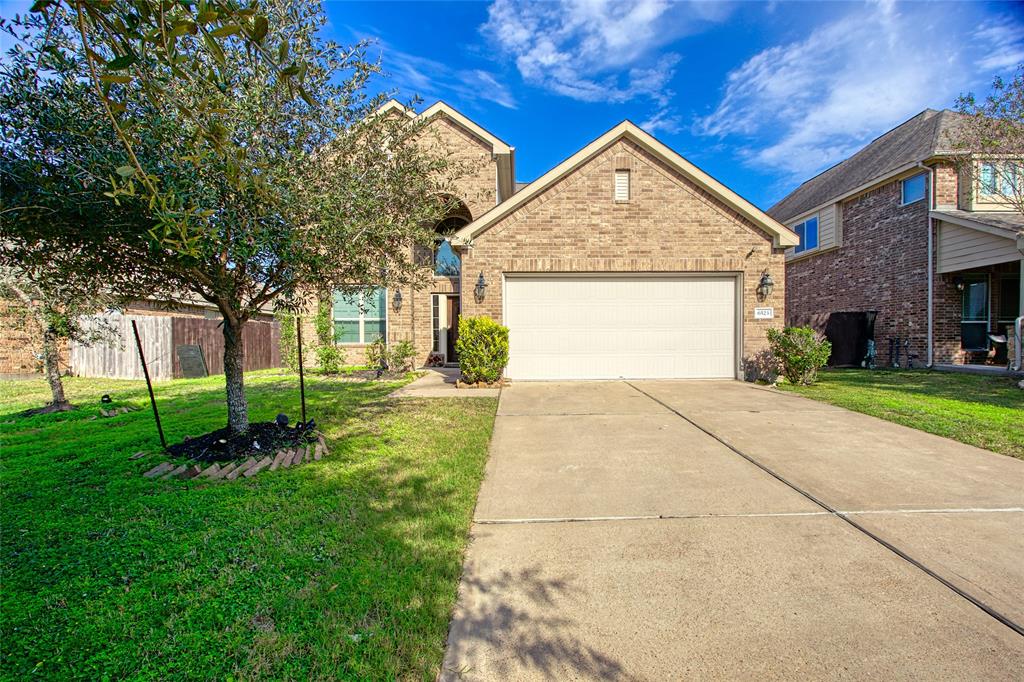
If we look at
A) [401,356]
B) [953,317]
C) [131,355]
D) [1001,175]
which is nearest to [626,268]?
[401,356]

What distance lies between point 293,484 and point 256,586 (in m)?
1.56

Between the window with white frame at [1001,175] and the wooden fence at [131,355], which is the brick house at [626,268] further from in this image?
the wooden fence at [131,355]

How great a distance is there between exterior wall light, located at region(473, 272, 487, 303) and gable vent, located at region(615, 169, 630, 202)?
365 centimetres

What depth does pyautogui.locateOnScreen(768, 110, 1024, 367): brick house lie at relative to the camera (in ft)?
37.8

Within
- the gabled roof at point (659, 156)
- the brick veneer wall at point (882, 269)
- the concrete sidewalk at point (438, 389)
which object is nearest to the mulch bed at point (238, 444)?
the concrete sidewalk at point (438, 389)

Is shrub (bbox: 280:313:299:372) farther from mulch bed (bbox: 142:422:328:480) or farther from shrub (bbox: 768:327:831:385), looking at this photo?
shrub (bbox: 768:327:831:385)

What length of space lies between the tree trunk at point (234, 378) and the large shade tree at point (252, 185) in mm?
14

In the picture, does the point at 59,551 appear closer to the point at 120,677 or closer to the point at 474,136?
the point at 120,677

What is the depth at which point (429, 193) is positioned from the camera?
5008mm

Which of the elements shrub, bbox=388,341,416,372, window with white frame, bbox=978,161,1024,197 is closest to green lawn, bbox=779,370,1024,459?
window with white frame, bbox=978,161,1024,197

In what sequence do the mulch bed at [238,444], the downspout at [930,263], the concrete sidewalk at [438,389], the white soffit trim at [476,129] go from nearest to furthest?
the mulch bed at [238,444]
the concrete sidewalk at [438,389]
the downspout at [930,263]
the white soffit trim at [476,129]

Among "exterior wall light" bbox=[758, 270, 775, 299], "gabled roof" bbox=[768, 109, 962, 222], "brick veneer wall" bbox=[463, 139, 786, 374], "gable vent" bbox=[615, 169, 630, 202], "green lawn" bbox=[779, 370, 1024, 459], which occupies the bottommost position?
"green lawn" bbox=[779, 370, 1024, 459]

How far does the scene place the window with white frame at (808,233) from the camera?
1669cm

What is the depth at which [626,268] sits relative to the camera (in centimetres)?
1008
